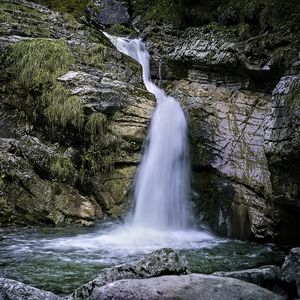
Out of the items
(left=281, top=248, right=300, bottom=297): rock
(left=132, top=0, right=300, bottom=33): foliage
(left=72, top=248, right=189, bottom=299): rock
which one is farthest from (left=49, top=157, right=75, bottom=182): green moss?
(left=281, top=248, right=300, bottom=297): rock

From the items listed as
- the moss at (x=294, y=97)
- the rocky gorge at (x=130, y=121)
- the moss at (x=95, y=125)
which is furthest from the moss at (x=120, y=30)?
the moss at (x=294, y=97)

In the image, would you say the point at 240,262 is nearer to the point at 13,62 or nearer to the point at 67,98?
the point at 67,98

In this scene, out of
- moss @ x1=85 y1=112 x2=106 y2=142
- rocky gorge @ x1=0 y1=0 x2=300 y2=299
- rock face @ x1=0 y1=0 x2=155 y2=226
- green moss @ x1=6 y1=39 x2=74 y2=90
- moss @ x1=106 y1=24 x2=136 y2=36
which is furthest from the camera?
moss @ x1=106 y1=24 x2=136 y2=36

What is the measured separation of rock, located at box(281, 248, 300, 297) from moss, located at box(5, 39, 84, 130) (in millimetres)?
6076

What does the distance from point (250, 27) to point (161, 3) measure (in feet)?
14.3

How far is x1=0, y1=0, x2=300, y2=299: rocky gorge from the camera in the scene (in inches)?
379

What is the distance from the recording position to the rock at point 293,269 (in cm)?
553

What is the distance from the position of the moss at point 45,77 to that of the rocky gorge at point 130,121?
3 centimetres

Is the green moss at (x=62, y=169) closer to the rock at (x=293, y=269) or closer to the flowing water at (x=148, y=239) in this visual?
the flowing water at (x=148, y=239)

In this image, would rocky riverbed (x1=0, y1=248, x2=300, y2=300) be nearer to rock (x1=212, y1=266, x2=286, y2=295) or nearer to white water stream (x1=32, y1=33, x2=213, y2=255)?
rock (x1=212, y1=266, x2=286, y2=295)

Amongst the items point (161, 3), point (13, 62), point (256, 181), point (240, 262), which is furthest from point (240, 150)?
point (161, 3)

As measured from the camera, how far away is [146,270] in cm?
536

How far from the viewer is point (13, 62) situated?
1127 centimetres

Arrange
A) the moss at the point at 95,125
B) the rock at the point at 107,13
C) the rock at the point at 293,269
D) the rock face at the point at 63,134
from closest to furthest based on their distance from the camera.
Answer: the rock at the point at 293,269 < the rock face at the point at 63,134 < the moss at the point at 95,125 < the rock at the point at 107,13
